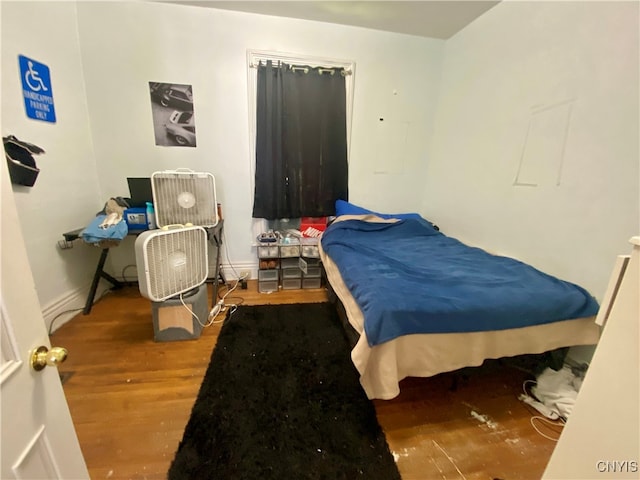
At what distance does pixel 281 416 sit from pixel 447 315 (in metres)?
0.97

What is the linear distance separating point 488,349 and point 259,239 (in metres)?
1.99

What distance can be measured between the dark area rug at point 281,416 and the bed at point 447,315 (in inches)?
11.1

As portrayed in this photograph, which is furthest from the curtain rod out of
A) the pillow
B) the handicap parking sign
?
the handicap parking sign

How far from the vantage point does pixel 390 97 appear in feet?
9.07

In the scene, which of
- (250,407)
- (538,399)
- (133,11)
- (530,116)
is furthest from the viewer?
(133,11)

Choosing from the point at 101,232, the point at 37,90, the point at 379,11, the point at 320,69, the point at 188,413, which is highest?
the point at 379,11

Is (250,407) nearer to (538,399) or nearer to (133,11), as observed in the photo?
(538,399)

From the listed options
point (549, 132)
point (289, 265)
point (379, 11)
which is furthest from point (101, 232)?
point (549, 132)

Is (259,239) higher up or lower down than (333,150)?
lower down

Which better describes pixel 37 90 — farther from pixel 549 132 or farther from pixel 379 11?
pixel 549 132

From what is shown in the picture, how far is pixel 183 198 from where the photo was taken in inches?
84.6

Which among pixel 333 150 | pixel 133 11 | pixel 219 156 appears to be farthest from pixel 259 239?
pixel 133 11

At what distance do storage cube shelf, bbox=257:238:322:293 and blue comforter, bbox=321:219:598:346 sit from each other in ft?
1.98

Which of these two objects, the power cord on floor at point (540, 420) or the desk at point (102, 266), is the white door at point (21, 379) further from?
the power cord on floor at point (540, 420)
